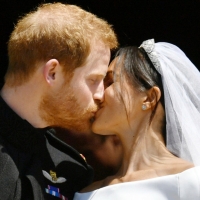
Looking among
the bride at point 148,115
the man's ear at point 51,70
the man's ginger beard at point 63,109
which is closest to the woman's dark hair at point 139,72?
the bride at point 148,115

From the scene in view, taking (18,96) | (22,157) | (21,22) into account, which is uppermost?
(21,22)

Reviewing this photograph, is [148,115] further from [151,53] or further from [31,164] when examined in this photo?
[31,164]

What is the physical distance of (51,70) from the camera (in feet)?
7.88

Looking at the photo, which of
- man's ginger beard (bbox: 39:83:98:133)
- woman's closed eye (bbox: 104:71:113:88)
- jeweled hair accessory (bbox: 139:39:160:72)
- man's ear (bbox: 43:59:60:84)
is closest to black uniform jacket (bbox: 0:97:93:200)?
man's ginger beard (bbox: 39:83:98:133)

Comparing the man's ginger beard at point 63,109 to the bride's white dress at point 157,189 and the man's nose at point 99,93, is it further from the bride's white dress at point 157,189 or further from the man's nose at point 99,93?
the bride's white dress at point 157,189

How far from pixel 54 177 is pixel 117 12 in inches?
45.5

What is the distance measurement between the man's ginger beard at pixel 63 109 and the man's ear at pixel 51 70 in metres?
0.05

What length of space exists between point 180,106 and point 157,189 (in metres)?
0.32

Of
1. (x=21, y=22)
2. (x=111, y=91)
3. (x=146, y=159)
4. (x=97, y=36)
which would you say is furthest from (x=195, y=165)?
(x=21, y=22)

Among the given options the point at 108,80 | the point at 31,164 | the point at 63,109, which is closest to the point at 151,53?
the point at 108,80

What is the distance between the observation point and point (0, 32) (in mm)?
3354

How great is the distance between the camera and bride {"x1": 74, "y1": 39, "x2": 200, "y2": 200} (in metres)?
2.60

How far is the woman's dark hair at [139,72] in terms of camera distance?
104 inches

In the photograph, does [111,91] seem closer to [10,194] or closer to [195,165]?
[195,165]
